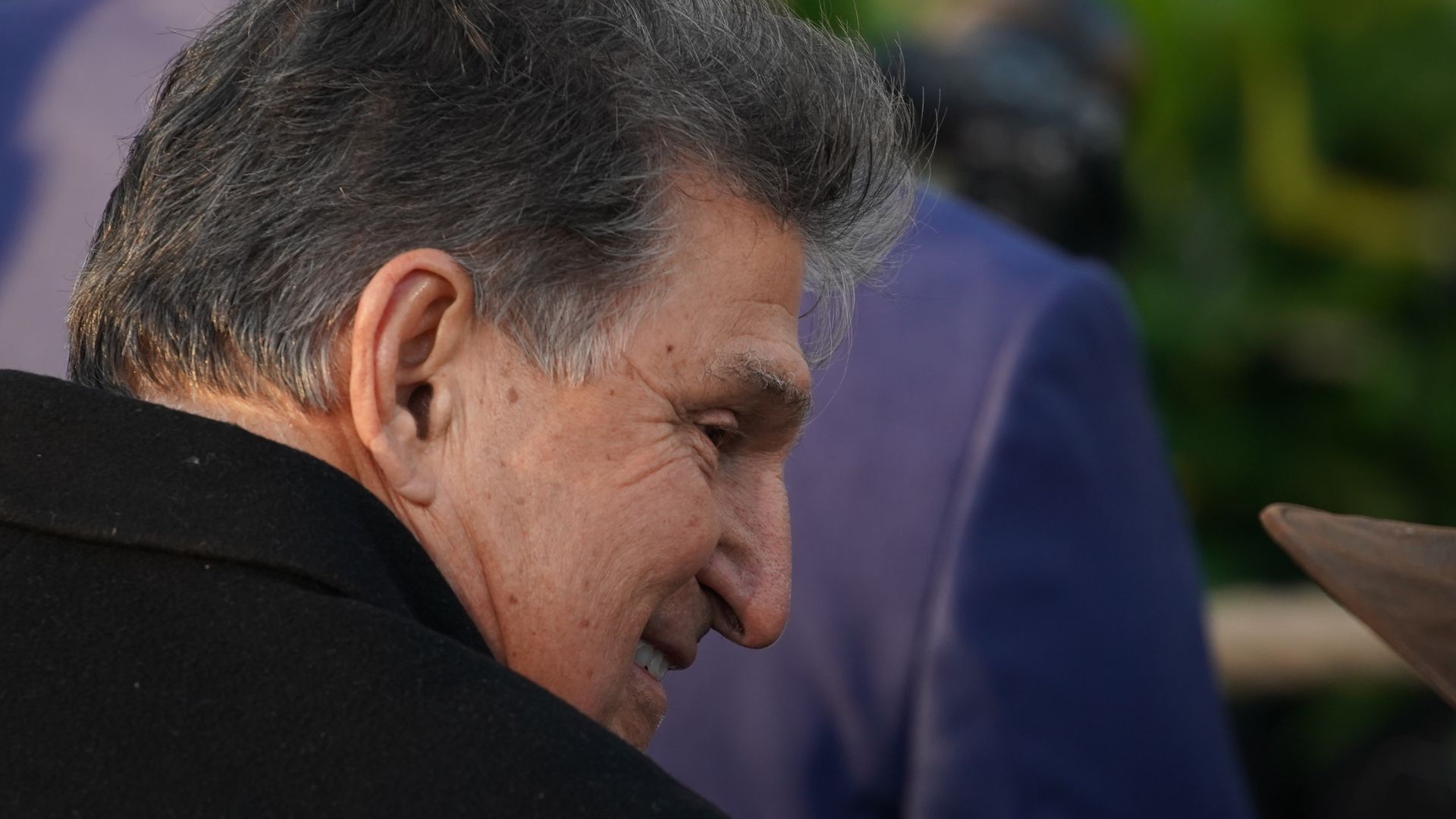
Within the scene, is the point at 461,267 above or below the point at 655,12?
below

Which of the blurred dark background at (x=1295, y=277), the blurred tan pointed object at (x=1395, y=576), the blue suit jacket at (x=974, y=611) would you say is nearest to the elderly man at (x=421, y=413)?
the blurred tan pointed object at (x=1395, y=576)

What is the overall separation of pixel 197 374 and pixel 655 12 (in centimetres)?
46

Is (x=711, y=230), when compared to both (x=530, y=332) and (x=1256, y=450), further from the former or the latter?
(x=1256, y=450)

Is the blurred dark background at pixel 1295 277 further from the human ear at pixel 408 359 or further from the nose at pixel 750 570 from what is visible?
the human ear at pixel 408 359

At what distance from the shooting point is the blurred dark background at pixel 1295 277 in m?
4.60

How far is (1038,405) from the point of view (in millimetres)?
2041

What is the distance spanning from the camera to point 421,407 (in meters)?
1.19

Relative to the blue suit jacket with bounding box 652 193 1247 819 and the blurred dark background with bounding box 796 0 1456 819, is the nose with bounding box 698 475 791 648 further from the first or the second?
the blurred dark background with bounding box 796 0 1456 819

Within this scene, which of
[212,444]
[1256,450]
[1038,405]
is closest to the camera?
[212,444]

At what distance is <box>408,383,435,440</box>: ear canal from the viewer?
119cm

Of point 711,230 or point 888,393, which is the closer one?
point 711,230

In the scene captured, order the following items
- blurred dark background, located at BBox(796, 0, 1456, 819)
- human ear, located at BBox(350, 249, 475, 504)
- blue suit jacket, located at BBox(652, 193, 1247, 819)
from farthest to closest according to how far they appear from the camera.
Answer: blurred dark background, located at BBox(796, 0, 1456, 819), blue suit jacket, located at BBox(652, 193, 1247, 819), human ear, located at BBox(350, 249, 475, 504)

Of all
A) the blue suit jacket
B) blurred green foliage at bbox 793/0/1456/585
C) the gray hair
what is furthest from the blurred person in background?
blurred green foliage at bbox 793/0/1456/585

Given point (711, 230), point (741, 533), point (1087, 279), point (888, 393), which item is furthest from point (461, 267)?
point (1087, 279)
